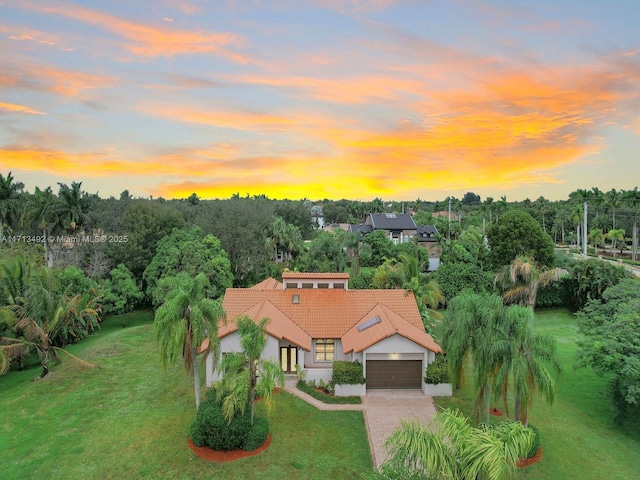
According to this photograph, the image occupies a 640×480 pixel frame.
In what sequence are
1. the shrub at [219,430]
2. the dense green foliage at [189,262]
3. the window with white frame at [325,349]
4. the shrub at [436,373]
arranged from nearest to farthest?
the shrub at [219,430], the shrub at [436,373], the window with white frame at [325,349], the dense green foliage at [189,262]

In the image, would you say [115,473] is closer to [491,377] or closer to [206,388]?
[206,388]

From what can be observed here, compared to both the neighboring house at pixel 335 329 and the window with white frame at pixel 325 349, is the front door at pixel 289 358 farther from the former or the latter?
the window with white frame at pixel 325 349

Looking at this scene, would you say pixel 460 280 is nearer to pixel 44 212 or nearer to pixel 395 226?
pixel 44 212

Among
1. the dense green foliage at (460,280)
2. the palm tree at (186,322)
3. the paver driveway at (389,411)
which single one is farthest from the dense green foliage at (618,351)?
the dense green foliage at (460,280)

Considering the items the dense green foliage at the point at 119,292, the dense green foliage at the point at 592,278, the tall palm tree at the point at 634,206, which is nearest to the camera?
the dense green foliage at the point at 119,292

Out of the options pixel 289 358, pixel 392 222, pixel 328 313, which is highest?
pixel 392 222

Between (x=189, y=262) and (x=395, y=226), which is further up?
(x=395, y=226)

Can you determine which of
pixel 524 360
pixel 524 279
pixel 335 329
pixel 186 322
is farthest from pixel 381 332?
pixel 524 279
